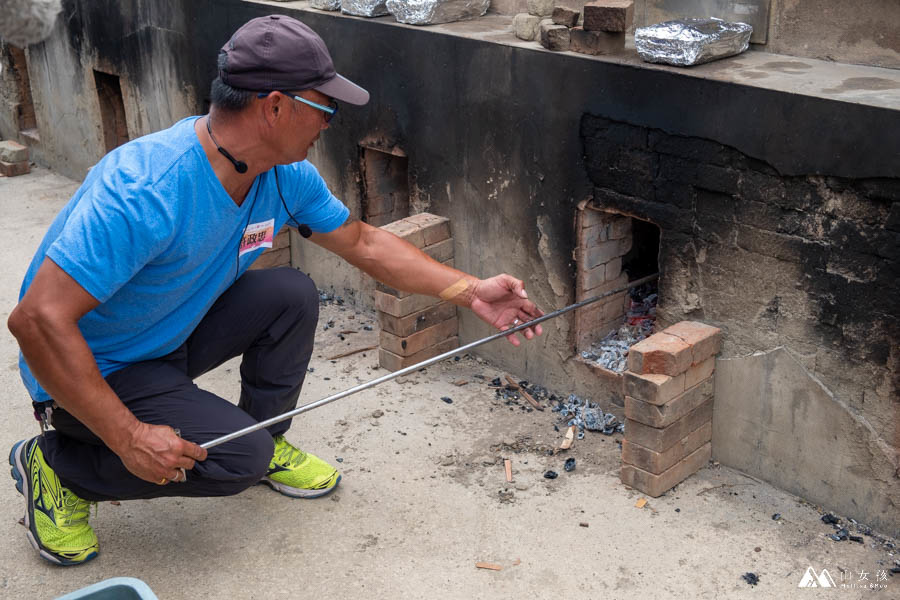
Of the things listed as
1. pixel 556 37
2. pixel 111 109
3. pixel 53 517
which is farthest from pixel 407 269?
pixel 111 109

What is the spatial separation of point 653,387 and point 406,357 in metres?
1.62

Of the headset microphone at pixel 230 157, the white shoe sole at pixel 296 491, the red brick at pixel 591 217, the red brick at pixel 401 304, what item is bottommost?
the white shoe sole at pixel 296 491

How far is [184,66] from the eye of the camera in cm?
654

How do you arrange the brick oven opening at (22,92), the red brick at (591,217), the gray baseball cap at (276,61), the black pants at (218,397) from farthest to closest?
1. the brick oven opening at (22,92)
2. the red brick at (591,217)
3. the black pants at (218,397)
4. the gray baseball cap at (276,61)

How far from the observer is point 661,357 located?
3.87 metres

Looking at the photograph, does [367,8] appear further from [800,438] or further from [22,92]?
[22,92]

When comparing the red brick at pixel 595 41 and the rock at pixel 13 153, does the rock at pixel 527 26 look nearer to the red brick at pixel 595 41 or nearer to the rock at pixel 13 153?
the red brick at pixel 595 41

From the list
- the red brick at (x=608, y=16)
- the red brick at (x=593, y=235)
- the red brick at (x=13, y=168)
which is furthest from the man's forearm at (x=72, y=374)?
the red brick at (x=13, y=168)

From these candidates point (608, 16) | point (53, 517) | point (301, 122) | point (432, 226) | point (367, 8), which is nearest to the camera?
point (301, 122)

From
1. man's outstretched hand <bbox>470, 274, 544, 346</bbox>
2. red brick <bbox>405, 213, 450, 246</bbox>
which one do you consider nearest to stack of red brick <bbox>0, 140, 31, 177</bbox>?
red brick <bbox>405, 213, 450, 246</bbox>

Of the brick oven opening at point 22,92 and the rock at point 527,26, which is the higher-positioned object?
the rock at point 527,26

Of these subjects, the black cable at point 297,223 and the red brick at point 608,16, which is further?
the red brick at point 608,16

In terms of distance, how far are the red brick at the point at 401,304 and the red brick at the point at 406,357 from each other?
0.24 metres

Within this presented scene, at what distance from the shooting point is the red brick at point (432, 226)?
5067 millimetres
